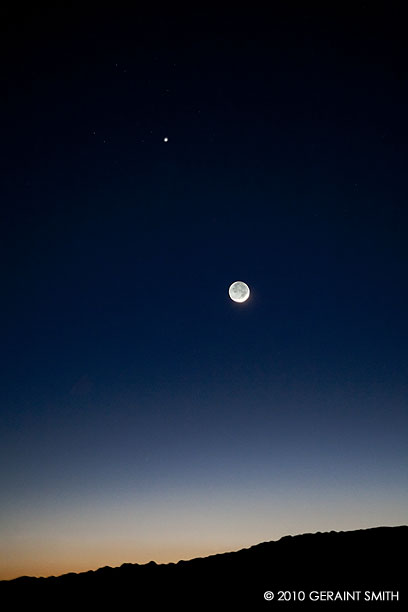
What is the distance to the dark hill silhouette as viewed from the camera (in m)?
34.3

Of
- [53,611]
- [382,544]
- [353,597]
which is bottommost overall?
[53,611]

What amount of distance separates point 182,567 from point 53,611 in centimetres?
1514

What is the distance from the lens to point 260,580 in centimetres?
4097

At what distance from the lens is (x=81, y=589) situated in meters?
52.2

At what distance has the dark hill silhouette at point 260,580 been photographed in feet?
112

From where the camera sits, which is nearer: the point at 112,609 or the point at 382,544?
the point at 382,544

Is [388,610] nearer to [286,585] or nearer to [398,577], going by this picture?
[398,577]

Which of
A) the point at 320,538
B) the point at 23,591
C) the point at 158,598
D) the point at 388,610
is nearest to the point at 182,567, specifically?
the point at 158,598

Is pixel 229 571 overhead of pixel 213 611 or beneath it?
overhead

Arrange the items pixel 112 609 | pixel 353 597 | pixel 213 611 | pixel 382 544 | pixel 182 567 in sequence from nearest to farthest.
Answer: pixel 353 597 → pixel 213 611 → pixel 382 544 → pixel 112 609 → pixel 182 567

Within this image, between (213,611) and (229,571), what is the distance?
8.90m

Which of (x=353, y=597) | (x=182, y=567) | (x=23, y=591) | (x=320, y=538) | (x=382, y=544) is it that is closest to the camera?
(x=353, y=597)

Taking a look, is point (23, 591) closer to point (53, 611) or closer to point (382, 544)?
point (53, 611)

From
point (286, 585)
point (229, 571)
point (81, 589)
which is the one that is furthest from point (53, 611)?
point (286, 585)
